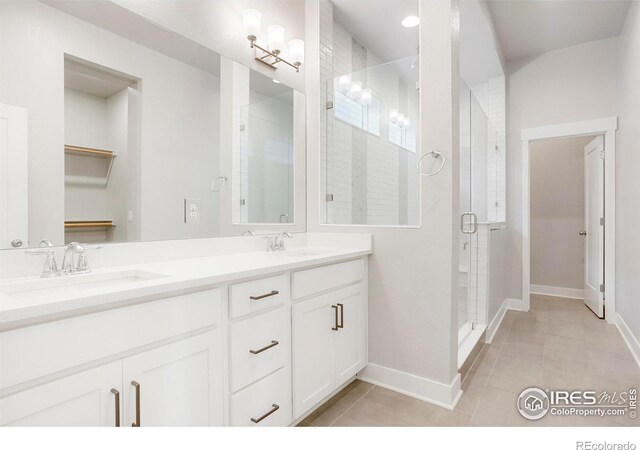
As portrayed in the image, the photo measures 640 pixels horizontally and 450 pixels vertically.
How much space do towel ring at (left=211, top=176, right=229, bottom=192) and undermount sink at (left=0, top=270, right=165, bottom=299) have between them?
2.20ft

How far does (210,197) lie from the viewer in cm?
185

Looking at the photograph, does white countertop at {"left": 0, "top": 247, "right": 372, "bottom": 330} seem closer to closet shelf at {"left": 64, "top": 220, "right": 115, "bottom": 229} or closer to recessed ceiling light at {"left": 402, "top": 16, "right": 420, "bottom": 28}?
closet shelf at {"left": 64, "top": 220, "right": 115, "bottom": 229}

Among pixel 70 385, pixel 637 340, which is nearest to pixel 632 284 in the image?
pixel 637 340

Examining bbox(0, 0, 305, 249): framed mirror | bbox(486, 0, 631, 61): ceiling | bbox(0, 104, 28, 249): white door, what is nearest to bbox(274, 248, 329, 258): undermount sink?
bbox(0, 0, 305, 249): framed mirror

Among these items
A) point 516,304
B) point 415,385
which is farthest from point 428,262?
point 516,304

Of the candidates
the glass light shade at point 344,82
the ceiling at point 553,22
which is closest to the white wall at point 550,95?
the ceiling at point 553,22

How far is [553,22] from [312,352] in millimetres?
3843

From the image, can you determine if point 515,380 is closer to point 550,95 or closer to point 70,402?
point 70,402

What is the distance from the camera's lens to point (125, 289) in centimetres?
96

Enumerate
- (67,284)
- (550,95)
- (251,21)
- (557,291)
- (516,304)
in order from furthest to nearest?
1. (557,291)
2. (516,304)
3. (550,95)
4. (251,21)
5. (67,284)

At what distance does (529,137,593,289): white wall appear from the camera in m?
4.53

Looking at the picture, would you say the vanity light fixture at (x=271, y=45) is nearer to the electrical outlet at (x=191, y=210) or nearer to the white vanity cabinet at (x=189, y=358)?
the electrical outlet at (x=191, y=210)

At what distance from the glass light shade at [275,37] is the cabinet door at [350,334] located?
162 centimetres

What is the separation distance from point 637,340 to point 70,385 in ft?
11.7
